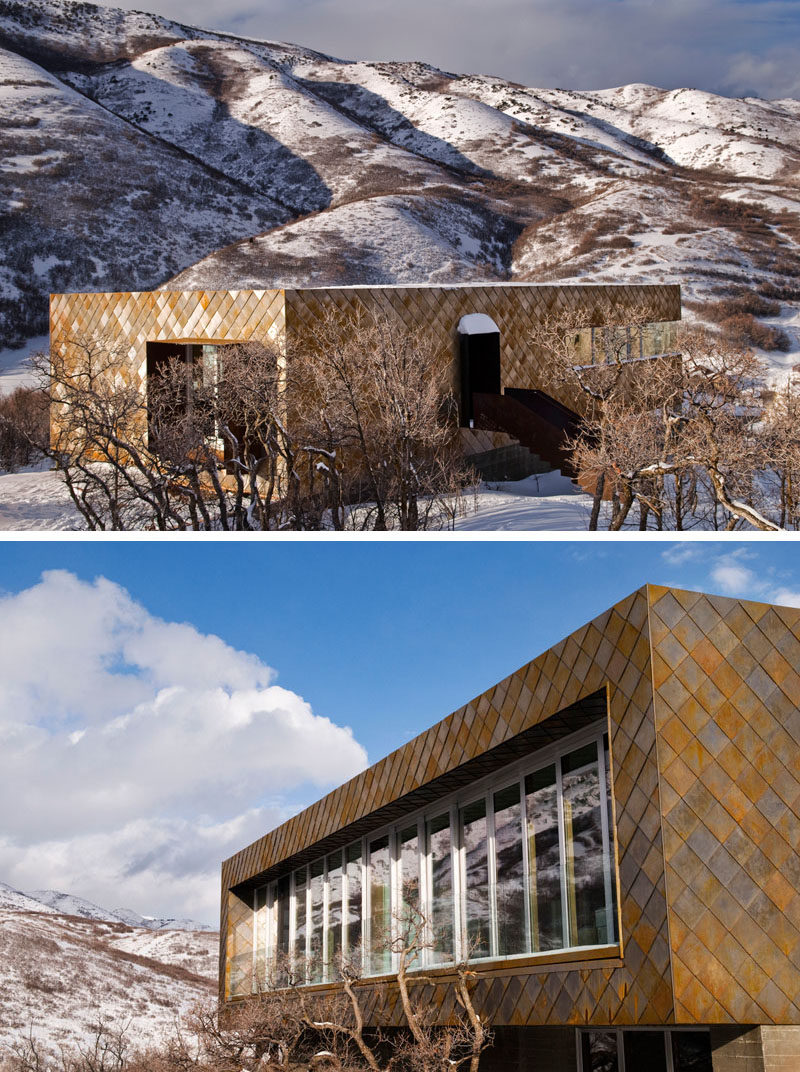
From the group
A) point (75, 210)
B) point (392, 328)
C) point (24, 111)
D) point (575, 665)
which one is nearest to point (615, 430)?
point (392, 328)

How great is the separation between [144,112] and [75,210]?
28589 mm

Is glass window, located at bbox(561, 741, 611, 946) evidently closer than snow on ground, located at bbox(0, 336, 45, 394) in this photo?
Yes

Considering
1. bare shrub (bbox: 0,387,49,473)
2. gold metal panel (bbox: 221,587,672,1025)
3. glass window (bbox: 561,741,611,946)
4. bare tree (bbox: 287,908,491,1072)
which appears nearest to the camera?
gold metal panel (bbox: 221,587,672,1025)

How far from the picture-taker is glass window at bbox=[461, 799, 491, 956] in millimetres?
8336

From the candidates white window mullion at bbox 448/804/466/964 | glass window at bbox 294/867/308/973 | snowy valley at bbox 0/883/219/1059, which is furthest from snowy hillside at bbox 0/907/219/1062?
white window mullion at bbox 448/804/466/964

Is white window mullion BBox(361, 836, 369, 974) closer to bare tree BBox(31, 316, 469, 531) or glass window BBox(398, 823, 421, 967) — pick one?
glass window BBox(398, 823, 421, 967)

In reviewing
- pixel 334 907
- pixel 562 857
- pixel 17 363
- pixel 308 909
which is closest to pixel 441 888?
pixel 562 857

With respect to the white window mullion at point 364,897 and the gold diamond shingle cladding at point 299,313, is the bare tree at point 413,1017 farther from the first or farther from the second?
the gold diamond shingle cladding at point 299,313

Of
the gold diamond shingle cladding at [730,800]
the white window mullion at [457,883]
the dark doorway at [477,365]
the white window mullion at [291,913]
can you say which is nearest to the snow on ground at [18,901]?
the white window mullion at [291,913]

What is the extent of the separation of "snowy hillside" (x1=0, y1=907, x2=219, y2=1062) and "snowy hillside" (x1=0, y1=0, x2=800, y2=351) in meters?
29.9

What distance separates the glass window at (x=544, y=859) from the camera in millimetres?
7508

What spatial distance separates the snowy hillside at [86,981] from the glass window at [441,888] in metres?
32.8

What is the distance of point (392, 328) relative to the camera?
16.7m

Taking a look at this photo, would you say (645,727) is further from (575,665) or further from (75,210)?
(75,210)
